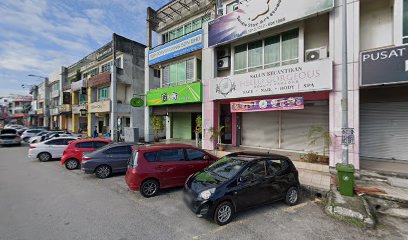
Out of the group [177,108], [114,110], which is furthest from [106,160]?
[114,110]

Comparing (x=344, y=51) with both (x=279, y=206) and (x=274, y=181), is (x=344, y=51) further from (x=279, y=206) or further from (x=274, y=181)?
(x=279, y=206)

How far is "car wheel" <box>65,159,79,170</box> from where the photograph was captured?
33.4 feet

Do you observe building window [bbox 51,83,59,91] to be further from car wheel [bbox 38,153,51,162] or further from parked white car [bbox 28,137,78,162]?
car wheel [bbox 38,153,51,162]

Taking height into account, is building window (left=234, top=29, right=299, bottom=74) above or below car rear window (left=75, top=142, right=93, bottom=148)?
above

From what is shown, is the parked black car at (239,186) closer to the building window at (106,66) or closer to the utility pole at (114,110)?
the utility pole at (114,110)

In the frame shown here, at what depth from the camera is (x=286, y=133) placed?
11.9m

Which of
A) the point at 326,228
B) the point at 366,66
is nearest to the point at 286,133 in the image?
the point at 366,66

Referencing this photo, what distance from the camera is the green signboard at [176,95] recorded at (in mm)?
12914

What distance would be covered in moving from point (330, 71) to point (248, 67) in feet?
14.3

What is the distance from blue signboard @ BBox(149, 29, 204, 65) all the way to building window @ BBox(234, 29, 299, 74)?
2.85 m

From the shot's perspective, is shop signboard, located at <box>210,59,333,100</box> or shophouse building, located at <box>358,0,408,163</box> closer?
shophouse building, located at <box>358,0,408,163</box>

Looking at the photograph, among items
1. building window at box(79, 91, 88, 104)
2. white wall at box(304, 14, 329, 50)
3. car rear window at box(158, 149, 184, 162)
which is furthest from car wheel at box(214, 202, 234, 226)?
building window at box(79, 91, 88, 104)

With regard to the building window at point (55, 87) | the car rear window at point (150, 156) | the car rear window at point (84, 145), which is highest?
the building window at point (55, 87)

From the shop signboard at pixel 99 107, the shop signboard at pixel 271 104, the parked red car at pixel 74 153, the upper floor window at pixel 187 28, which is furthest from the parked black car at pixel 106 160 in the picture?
the shop signboard at pixel 99 107
